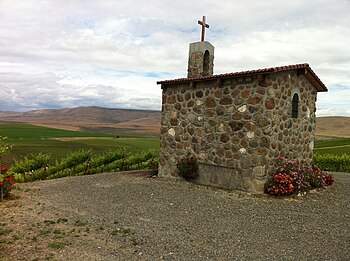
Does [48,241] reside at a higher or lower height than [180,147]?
lower

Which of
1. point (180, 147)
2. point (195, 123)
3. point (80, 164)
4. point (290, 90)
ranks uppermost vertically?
point (290, 90)

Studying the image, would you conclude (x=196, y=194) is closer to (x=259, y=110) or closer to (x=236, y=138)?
(x=236, y=138)

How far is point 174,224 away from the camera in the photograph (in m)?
6.75

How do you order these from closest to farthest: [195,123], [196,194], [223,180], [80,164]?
[196,194] < [223,180] < [195,123] < [80,164]

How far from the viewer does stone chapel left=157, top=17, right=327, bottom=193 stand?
30.4ft

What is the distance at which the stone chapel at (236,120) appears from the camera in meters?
9.27

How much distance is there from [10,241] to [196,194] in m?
5.31

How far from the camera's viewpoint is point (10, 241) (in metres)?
5.53

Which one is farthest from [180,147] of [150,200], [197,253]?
[197,253]

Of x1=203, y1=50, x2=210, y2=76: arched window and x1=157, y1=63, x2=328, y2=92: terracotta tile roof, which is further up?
x1=203, y1=50, x2=210, y2=76: arched window

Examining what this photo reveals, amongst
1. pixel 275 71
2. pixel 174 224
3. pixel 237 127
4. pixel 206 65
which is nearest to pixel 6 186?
pixel 174 224

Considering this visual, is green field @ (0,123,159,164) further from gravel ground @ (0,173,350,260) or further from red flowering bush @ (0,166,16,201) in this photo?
gravel ground @ (0,173,350,260)

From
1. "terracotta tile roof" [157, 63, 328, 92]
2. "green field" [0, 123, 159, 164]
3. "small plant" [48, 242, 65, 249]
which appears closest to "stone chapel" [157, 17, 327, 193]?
"terracotta tile roof" [157, 63, 328, 92]

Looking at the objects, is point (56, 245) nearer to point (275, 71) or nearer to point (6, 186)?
point (6, 186)
